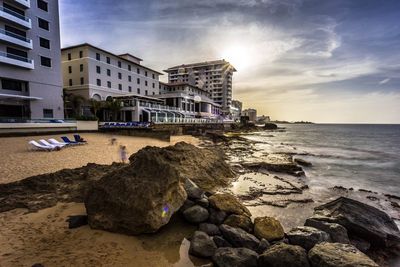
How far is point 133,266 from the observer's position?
4.44m

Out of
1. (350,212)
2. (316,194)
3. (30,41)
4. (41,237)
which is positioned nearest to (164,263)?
(41,237)

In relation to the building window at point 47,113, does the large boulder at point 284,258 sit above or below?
below

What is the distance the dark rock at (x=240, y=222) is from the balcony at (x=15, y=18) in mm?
36652

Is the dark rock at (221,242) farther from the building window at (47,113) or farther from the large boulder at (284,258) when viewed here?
the building window at (47,113)

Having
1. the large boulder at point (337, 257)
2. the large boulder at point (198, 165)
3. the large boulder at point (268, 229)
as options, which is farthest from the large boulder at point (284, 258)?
the large boulder at point (198, 165)

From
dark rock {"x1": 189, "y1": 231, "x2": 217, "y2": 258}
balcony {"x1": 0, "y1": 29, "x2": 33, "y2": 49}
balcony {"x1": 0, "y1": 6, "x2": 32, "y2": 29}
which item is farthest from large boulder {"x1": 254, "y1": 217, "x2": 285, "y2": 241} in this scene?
balcony {"x1": 0, "y1": 6, "x2": 32, "y2": 29}

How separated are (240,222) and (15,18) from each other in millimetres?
37610

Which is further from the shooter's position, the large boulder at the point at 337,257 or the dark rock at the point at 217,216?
the dark rock at the point at 217,216

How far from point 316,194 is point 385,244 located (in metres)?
4.75

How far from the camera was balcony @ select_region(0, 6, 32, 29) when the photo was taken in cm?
2619

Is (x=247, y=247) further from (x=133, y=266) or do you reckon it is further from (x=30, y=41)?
(x=30, y=41)

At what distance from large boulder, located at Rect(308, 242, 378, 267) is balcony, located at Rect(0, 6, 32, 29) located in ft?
127

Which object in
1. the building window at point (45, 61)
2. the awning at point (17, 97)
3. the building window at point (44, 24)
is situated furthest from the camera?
the building window at point (45, 61)

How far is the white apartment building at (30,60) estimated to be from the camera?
89.0 feet
